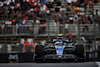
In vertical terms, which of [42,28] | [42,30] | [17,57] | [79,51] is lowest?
[17,57]

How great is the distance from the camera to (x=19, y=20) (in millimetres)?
11086

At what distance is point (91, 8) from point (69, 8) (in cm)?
155

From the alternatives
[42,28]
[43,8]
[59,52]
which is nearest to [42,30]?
[42,28]

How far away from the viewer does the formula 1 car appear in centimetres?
749

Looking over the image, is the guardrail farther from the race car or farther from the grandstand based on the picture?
the race car

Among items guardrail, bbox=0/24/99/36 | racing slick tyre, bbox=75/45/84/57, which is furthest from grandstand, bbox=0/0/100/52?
racing slick tyre, bbox=75/45/84/57

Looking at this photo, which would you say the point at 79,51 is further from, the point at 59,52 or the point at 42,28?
the point at 42,28

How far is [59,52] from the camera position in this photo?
7.49 metres

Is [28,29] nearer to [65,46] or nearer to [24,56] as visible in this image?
[24,56]

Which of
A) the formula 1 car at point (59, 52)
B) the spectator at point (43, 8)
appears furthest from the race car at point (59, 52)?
the spectator at point (43, 8)

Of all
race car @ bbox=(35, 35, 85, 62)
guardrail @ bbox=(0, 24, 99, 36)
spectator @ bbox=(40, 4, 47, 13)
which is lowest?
race car @ bbox=(35, 35, 85, 62)

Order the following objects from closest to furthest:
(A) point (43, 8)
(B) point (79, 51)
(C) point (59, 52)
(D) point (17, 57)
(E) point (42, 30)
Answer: (C) point (59, 52) → (B) point (79, 51) → (E) point (42, 30) → (D) point (17, 57) → (A) point (43, 8)

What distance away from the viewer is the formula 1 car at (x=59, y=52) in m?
7.49

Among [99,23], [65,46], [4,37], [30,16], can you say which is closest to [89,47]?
[99,23]
